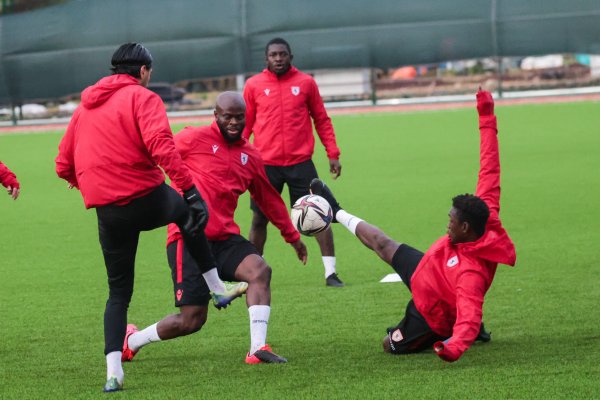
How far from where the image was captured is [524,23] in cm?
2733

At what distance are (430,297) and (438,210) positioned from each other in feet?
23.8

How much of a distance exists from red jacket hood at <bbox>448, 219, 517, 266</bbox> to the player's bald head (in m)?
1.70

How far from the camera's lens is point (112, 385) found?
644 cm

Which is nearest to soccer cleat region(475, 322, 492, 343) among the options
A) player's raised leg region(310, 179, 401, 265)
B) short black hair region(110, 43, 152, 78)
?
player's raised leg region(310, 179, 401, 265)

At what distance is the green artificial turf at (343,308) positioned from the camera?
21.4ft

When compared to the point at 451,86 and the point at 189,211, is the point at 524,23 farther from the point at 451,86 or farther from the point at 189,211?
the point at 189,211

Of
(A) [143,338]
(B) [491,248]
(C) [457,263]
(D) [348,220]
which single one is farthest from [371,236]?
(A) [143,338]

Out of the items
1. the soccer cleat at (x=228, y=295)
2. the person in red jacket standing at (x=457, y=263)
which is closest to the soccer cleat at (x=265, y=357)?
the soccer cleat at (x=228, y=295)

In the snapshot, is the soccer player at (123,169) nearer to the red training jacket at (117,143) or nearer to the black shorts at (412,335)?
the red training jacket at (117,143)

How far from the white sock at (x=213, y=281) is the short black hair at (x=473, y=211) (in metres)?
1.53

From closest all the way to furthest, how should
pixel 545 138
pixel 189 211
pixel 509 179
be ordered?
1. pixel 189 211
2. pixel 509 179
3. pixel 545 138

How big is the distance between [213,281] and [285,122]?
3.87 metres

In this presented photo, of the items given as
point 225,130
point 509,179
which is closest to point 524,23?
point 509,179

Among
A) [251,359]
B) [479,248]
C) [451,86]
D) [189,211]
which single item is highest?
[189,211]
